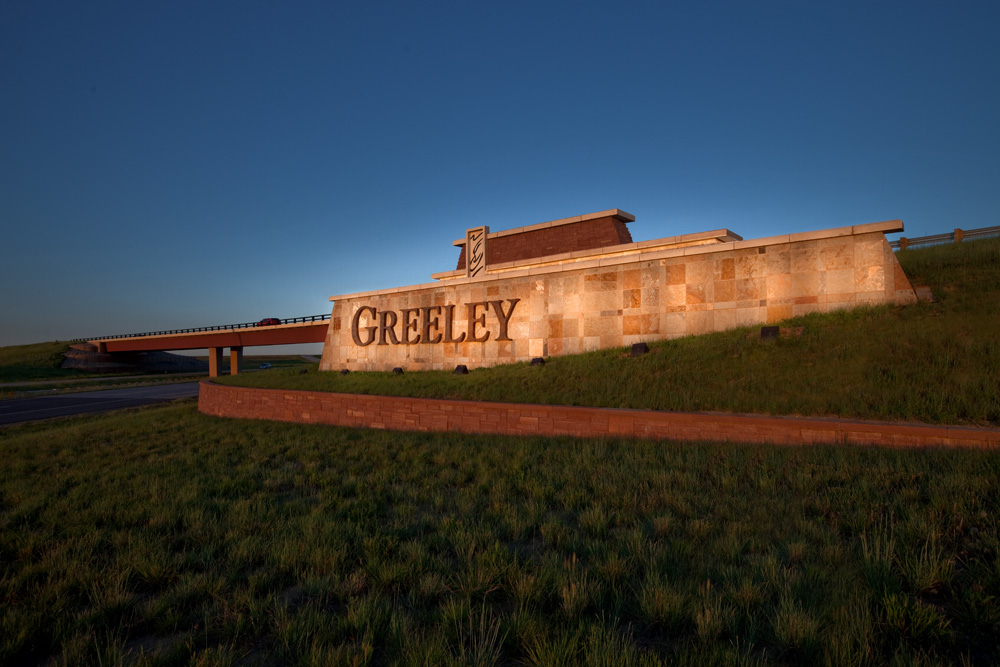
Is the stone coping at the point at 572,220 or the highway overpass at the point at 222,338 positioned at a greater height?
the stone coping at the point at 572,220

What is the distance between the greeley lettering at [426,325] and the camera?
18344 mm

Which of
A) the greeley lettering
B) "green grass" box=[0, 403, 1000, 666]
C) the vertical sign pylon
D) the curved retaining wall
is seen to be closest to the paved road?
the curved retaining wall

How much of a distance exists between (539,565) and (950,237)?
80.8 ft

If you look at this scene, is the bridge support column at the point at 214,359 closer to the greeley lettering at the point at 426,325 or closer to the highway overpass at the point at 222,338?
the highway overpass at the point at 222,338

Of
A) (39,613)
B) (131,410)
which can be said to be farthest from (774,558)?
(131,410)

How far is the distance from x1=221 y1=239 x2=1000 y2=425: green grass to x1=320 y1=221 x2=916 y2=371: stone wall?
769 millimetres

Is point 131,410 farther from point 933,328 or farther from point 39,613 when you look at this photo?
point 933,328

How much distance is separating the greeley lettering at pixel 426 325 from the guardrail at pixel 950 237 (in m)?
15.3

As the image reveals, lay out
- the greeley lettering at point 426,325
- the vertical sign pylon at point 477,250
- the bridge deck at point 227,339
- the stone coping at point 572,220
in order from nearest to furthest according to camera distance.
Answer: the greeley lettering at point 426,325, the vertical sign pylon at point 477,250, the stone coping at point 572,220, the bridge deck at point 227,339

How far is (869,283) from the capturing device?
12227mm

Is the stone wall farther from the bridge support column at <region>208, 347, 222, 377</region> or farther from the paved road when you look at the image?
the bridge support column at <region>208, 347, 222, 377</region>

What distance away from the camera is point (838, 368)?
9.58m

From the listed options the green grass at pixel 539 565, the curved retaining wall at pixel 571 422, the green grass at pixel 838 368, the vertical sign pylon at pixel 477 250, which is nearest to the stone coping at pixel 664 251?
the green grass at pixel 838 368

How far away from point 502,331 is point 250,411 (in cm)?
960
